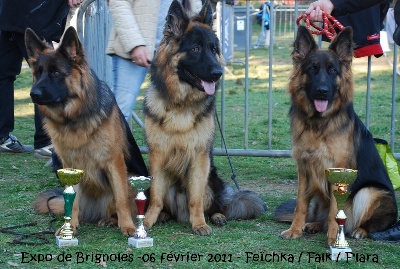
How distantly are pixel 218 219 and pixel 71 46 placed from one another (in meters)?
1.78

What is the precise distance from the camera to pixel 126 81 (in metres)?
5.65

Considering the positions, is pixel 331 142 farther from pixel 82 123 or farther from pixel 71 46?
pixel 71 46

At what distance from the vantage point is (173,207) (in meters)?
5.28

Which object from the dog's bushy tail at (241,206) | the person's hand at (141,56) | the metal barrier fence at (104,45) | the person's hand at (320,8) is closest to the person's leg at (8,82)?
the metal barrier fence at (104,45)

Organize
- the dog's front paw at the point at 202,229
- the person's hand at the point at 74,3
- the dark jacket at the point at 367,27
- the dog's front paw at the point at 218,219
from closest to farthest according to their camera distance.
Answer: the dog's front paw at the point at 202,229, the dog's front paw at the point at 218,219, the dark jacket at the point at 367,27, the person's hand at the point at 74,3

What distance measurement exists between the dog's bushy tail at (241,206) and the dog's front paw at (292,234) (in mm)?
611

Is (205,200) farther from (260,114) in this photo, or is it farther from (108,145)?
(260,114)

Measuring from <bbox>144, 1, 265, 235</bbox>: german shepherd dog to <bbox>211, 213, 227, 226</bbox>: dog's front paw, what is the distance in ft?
0.48

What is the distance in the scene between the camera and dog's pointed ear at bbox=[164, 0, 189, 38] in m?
4.86

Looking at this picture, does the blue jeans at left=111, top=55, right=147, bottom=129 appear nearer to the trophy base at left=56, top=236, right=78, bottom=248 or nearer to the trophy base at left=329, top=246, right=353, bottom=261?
the trophy base at left=56, top=236, right=78, bottom=248

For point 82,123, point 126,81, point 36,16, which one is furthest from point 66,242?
point 36,16

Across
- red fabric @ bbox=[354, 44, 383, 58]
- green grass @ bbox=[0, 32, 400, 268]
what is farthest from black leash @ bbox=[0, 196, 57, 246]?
red fabric @ bbox=[354, 44, 383, 58]

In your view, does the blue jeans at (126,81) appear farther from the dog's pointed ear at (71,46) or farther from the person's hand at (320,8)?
the person's hand at (320,8)

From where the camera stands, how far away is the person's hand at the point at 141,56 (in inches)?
210
